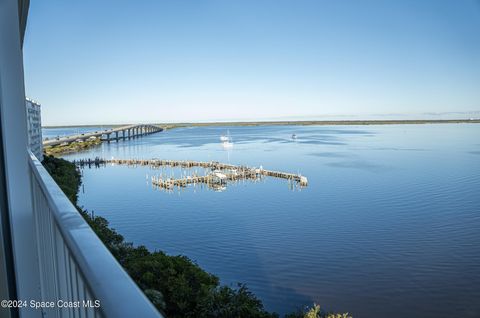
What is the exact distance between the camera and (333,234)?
62.6ft

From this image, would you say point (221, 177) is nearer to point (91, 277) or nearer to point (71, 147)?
point (91, 277)

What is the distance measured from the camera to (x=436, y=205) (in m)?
24.0

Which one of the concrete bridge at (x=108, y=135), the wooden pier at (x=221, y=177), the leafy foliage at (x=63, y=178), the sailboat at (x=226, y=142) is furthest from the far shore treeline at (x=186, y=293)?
the sailboat at (x=226, y=142)

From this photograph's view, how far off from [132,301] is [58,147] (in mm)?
62673

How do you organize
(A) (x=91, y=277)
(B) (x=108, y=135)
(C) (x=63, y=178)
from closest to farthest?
(A) (x=91, y=277)
(C) (x=63, y=178)
(B) (x=108, y=135)

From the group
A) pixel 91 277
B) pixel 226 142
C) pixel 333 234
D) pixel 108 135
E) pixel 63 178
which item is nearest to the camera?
pixel 91 277

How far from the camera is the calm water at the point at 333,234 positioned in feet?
43.2

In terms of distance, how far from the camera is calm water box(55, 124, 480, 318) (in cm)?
1318

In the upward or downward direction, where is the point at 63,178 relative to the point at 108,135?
downward

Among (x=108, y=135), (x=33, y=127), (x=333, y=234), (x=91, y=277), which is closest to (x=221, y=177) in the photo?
(x=333, y=234)

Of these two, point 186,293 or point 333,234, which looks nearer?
point 186,293

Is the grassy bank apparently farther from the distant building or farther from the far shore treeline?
the far shore treeline

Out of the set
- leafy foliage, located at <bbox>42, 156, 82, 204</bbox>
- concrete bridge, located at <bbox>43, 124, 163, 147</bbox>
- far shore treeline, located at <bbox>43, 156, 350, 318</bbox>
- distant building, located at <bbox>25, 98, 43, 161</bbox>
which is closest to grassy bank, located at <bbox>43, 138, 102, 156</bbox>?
Answer: concrete bridge, located at <bbox>43, 124, 163, 147</bbox>

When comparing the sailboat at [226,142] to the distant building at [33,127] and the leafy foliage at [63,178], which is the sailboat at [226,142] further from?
the distant building at [33,127]
